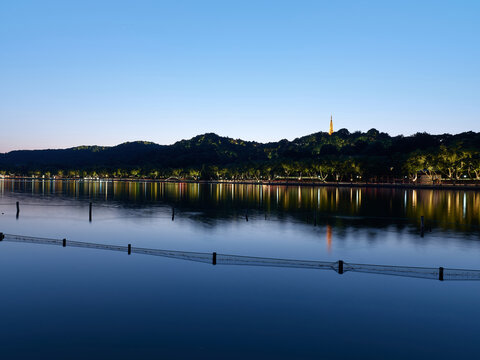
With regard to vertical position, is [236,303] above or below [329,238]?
above

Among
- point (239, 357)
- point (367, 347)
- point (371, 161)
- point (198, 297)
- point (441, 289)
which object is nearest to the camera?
point (239, 357)

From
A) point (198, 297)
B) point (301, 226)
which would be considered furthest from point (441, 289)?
point (301, 226)

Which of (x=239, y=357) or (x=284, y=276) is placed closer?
(x=239, y=357)

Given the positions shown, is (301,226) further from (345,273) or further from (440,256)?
(345,273)

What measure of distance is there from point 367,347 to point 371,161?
19586 centimetres

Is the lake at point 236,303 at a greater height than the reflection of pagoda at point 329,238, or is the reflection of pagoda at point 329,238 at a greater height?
the lake at point 236,303

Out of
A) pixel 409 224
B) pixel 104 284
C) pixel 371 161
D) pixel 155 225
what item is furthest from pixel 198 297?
pixel 371 161

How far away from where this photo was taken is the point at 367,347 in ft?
46.9

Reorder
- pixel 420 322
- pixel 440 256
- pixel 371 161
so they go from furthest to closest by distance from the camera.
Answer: pixel 371 161
pixel 440 256
pixel 420 322

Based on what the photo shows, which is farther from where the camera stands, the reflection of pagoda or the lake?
the reflection of pagoda

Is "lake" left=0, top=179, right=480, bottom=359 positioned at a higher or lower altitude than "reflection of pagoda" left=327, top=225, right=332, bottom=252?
higher

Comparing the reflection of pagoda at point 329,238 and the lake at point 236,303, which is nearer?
the lake at point 236,303

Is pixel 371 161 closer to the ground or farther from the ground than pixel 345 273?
farther from the ground

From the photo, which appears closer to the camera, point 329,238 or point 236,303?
point 236,303
